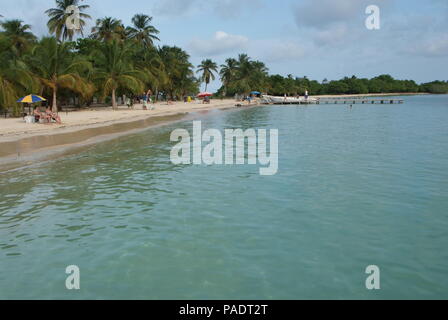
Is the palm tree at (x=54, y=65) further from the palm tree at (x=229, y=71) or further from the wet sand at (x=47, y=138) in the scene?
the palm tree at (x=229, y=71)

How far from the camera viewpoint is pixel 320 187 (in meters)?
11.1

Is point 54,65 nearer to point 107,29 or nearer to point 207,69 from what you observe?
point 107,29

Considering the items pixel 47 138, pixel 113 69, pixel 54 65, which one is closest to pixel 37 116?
pixel 47 138

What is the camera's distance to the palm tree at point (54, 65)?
32.2m

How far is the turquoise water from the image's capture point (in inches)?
227

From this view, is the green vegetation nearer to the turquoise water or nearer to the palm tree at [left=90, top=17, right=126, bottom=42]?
the palm tree at [left=90, top=17, right=126, bottom=42]

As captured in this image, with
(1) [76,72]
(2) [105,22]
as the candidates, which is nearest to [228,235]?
(1) [76,72]

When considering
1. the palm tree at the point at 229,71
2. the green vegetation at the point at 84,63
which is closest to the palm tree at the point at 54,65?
the green vegetation at the point at 84,63

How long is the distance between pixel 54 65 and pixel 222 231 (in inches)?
1195

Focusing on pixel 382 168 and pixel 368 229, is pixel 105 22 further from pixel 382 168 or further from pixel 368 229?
pixel 368 229

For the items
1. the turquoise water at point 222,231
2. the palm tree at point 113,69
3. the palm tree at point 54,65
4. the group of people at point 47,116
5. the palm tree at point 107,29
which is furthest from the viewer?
the palm tree at point 107,29

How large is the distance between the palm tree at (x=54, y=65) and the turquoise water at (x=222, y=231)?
21144 mm

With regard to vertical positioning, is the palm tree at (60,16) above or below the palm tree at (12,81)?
above
